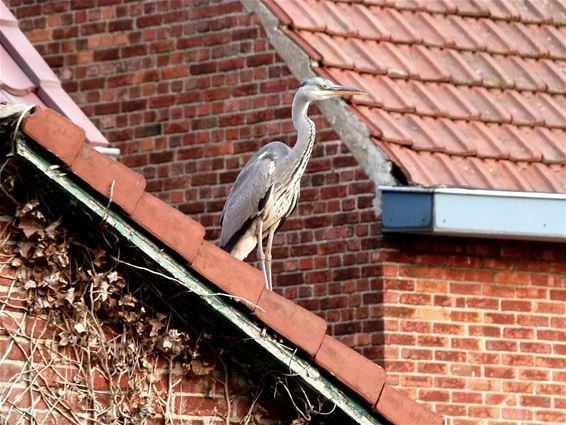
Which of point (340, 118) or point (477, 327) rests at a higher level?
point (340, 118)

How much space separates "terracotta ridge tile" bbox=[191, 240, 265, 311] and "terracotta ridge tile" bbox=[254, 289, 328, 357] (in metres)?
0.04

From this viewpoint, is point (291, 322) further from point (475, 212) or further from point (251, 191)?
point (475, 212)

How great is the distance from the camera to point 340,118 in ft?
36.2

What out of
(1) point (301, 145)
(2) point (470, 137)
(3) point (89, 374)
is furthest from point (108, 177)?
(2) point (470, 137)

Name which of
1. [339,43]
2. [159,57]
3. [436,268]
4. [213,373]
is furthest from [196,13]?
[213,373]

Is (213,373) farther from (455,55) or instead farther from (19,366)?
(455,55)

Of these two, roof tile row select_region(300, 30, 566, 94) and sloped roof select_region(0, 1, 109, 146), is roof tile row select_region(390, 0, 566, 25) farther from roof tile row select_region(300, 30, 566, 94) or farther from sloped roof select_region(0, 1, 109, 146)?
sloped roof select_region(0, 1, 109, 146)

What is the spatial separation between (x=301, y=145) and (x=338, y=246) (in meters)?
1.82

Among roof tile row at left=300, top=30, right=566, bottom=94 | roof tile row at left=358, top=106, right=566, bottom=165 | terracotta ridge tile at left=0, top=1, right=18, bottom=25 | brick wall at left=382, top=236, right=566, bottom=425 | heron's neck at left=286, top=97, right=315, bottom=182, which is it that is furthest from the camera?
roof tile row at left=300, top=30, right=566, bottom=94

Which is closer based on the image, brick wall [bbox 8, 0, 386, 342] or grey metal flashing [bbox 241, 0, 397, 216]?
grey metal flashing [bbox 241, 0, 397, 216]

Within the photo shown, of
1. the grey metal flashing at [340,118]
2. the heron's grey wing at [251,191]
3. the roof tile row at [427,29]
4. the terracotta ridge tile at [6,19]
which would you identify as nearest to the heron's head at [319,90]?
the heron's grey wing at [251,191]

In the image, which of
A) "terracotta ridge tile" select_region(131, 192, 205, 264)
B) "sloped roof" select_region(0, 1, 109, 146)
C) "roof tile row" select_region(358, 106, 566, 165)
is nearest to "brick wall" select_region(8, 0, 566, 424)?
"roof tile row" select_region(358, 106, 566, 165)

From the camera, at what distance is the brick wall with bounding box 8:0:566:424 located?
35.3ft

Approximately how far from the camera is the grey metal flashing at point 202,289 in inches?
248
